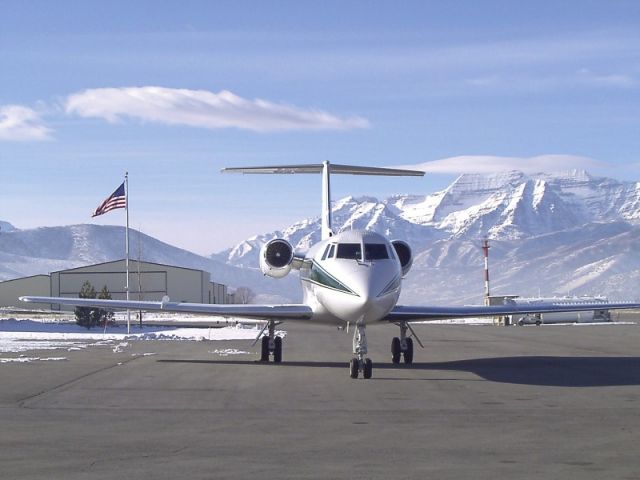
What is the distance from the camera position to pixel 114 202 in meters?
45.4

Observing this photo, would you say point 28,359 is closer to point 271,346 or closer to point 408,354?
point 271,346

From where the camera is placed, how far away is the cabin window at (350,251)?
73.3ft

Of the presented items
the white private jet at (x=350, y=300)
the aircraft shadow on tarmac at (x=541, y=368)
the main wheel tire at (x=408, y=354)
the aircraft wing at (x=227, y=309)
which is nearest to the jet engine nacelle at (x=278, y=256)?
the white private jet at (x=350, y=300)

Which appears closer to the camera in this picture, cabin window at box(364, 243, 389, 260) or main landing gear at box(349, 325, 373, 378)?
main landing gear at box(349, 325, 373, 378)

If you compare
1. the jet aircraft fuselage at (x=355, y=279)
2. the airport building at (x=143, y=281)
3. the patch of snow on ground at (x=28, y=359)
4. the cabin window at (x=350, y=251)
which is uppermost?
the airport building at (x=143, y=281)

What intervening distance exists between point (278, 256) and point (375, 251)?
519 cm

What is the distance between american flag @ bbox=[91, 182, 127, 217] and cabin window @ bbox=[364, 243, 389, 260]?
25.1 meters

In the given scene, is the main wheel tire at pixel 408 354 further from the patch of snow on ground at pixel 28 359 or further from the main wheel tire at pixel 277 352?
the patch of snow on ground at pixel 28 359

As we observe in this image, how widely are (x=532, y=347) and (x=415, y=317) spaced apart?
39.9 ft

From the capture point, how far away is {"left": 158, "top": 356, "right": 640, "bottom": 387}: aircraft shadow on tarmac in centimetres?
2078

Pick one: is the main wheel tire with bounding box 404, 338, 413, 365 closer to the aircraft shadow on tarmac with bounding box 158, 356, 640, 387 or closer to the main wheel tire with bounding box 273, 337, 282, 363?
the aircraft shadow on tarmac with bounding box 158, 356, 640, 387

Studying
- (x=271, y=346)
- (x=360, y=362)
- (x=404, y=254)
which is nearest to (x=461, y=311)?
(x=404, y=254)

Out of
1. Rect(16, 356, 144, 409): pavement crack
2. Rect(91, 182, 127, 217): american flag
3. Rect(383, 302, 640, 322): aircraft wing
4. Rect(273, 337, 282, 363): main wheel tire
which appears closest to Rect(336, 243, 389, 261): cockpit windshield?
Rect(383, 302, 640, 322): aircraft wing

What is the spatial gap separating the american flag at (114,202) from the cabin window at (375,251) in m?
25.1
